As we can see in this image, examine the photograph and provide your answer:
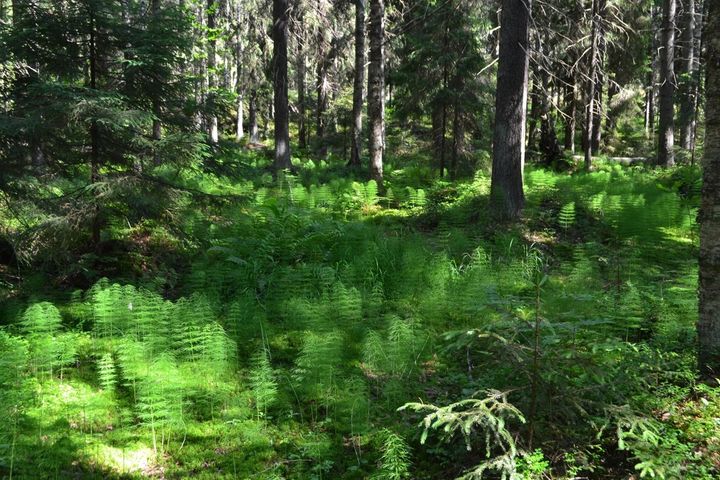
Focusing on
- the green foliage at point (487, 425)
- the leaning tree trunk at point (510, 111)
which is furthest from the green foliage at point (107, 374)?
the leaning tree trunk at point (510, 111)

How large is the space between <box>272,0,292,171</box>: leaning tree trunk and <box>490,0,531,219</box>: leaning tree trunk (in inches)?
339

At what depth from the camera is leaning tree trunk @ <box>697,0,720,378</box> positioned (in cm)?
366

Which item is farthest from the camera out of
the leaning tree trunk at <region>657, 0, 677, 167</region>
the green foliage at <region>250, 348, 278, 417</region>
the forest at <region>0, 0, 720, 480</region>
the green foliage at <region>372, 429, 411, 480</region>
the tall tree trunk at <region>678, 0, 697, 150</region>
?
the tall tree trunk at <region>678, 0, 697, 150</region>

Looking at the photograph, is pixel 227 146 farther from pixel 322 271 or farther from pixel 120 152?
pixel 322 271

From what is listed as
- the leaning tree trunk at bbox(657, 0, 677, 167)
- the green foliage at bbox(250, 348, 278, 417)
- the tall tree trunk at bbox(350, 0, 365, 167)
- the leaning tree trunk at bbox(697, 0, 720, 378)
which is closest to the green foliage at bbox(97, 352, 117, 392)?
the green foliage at bbox(250, 348, 278, 417)

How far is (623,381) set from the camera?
3238 mm

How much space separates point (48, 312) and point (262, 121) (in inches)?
1429

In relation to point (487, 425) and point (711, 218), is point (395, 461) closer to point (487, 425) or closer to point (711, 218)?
point (487, 425)

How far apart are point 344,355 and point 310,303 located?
1.06 m

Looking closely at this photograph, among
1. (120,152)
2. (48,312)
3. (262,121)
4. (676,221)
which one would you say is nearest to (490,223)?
(676,221)

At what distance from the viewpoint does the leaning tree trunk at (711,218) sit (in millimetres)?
3664

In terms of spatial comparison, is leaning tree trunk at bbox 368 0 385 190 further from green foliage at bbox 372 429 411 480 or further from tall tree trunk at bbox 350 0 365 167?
green foliage at bbox 372 429 411 480

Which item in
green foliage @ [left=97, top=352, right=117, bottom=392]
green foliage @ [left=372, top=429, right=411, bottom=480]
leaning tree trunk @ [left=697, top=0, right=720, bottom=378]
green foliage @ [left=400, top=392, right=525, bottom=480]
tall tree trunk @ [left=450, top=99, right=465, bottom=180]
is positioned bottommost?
green foliage @ [left=372, top=429, right=411, bottom=480]

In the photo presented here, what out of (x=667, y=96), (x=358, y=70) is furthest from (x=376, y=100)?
(x=667, y=96)
